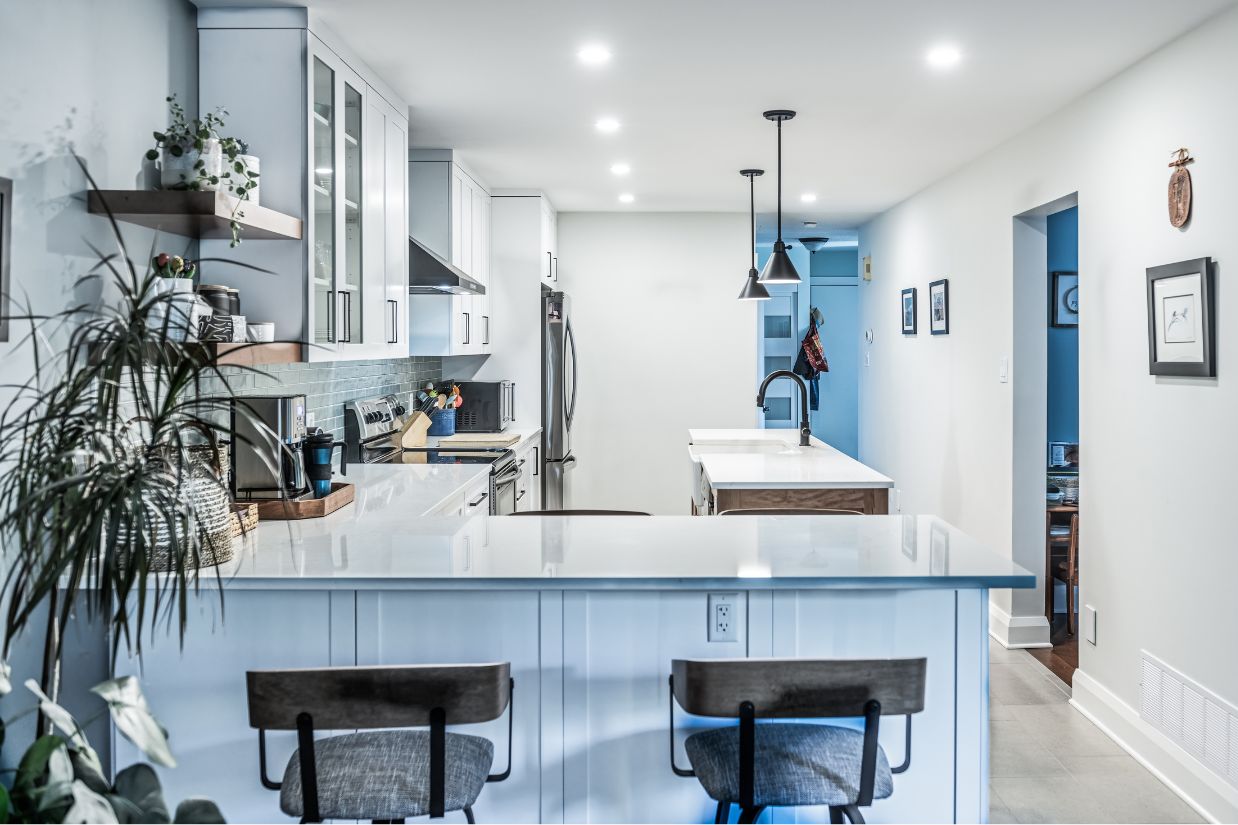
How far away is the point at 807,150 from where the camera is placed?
5.15 metres

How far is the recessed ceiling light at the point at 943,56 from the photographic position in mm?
3387

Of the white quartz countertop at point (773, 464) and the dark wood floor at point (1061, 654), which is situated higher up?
the white quartz countertop at point (773, 464)

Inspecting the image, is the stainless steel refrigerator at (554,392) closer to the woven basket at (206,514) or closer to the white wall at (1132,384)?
the white wall at (1132,384)

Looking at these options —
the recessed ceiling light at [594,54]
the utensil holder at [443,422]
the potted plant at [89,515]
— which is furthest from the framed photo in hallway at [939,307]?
the potted plant at [89,515]

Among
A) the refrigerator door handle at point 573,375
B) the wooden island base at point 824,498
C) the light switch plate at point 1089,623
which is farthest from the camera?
the refrigerator door handle at point 573,375

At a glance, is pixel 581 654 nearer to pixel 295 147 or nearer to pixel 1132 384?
pixel 295 147

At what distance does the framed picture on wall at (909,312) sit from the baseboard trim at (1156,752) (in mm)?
3046

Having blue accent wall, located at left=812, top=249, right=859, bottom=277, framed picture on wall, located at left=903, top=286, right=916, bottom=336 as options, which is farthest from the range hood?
blue accent wall, located at left=812, top=249, right=859, bottom=277

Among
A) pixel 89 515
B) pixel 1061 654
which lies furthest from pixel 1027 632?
pixel 89 515

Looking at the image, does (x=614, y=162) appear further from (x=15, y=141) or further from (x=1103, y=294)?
(x=15, y=141)

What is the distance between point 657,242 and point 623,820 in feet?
18.7

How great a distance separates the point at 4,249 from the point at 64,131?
39cm

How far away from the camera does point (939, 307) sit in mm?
5980

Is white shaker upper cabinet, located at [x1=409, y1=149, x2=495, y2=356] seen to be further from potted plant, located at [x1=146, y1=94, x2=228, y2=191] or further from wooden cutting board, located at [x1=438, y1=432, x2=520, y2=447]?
potted plant, located at [x1=146, y1=94, x2=228, y2=191]
